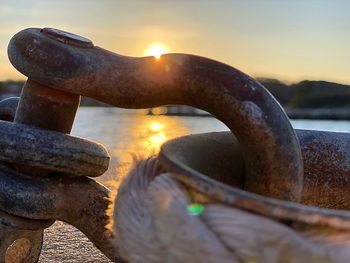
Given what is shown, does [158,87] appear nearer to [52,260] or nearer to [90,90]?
[90,90]

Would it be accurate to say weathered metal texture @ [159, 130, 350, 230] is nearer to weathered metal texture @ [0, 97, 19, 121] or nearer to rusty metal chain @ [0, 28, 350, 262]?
rusty metal chain @ [0, 28, 350, 262]

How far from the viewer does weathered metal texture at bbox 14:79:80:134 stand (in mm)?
1558

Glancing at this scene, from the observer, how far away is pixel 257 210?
837 millimetres

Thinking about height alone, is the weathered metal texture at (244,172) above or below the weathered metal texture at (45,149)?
above

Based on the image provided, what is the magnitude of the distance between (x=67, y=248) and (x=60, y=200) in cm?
89

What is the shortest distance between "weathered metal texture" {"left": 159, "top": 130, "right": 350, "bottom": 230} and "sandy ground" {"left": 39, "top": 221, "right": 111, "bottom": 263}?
915 mm

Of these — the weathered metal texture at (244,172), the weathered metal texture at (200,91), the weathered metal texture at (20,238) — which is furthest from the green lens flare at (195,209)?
the weathered metal texture at (20,238)

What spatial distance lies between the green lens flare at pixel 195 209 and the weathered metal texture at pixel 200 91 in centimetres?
37

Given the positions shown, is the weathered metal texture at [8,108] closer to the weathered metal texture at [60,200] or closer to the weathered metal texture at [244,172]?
the weathered metal texture at [60,200]

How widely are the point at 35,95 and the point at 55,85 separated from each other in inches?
5.1

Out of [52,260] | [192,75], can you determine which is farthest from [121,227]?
A: [52,260]

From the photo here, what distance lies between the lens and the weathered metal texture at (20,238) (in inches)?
62.6

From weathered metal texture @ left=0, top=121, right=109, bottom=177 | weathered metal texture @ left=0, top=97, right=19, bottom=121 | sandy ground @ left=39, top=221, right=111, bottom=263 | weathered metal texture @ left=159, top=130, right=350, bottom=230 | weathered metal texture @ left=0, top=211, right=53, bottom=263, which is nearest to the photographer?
weathered metal texture @ left=159, top=130, right=350, bottom=230

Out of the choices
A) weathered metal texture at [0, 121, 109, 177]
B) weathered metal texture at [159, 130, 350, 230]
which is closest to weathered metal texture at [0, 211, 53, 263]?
weathered metal texture at [0, 121, 109, 177]
